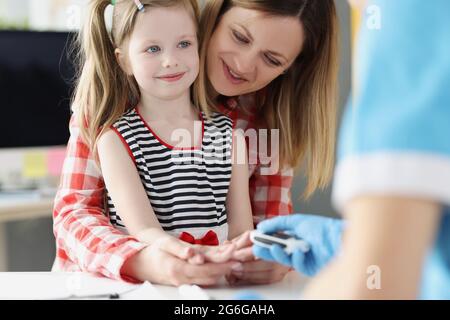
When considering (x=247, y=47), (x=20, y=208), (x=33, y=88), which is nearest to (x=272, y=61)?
(x=247, y=47)

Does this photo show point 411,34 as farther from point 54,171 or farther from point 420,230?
point 54,171

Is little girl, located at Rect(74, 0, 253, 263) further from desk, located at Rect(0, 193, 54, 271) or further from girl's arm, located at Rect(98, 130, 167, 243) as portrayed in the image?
desk, located at Rect(0, 193, 54, 271)

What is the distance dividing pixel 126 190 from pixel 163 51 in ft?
0.56

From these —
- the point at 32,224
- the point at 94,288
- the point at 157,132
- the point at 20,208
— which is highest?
the point at 157,132

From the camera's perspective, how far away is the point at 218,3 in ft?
3.00

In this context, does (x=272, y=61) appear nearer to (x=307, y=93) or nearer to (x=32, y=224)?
(x=307, y=93)

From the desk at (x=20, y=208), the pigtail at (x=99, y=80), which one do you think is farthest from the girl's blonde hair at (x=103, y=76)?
the desk at (x=20, y=208)

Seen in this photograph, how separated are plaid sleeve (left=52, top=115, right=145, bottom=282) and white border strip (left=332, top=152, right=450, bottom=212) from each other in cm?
45

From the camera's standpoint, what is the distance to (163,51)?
31.6 inches

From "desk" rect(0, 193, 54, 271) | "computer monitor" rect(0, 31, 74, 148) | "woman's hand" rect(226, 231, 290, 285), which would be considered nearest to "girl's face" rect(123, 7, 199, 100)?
"woman's hand" rect(226, 231, 290, 285)

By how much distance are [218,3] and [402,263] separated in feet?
2.27

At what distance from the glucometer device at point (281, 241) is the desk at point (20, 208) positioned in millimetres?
1106
